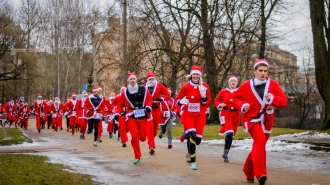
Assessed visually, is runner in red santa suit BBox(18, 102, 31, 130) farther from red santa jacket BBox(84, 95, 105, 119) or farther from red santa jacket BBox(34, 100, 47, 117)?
red santa jacket BBox(84, 95, 105, 119)

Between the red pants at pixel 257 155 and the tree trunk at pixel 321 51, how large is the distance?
13.4m

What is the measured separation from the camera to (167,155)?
1409 centimetres

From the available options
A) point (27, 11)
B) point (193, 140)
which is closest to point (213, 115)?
point (193, 140)

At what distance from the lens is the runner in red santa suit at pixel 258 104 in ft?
27.9

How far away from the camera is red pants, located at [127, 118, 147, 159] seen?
40.5ft

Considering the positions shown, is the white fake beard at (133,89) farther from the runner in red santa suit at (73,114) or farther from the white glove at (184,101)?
the runner in red santa suit at (73,114)

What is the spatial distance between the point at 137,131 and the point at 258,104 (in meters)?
4.46

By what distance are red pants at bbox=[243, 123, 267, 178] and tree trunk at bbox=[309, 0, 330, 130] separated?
44.0 ft

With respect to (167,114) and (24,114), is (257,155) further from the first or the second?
(24,114)

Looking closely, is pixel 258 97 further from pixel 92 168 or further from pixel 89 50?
pixel 89 50

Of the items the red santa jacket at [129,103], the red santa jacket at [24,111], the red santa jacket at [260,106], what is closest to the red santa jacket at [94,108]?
the red santa jacket at [129,103]

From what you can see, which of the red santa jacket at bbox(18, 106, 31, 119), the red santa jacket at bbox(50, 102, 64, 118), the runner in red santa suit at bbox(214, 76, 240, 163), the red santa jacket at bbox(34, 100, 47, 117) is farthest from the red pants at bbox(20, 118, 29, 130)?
the runner in red santa suit at bbox(214, 76, 240, 163)

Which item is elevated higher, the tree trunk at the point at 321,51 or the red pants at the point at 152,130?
the tree trunk at the point at 321,51

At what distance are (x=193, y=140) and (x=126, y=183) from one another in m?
2.63
